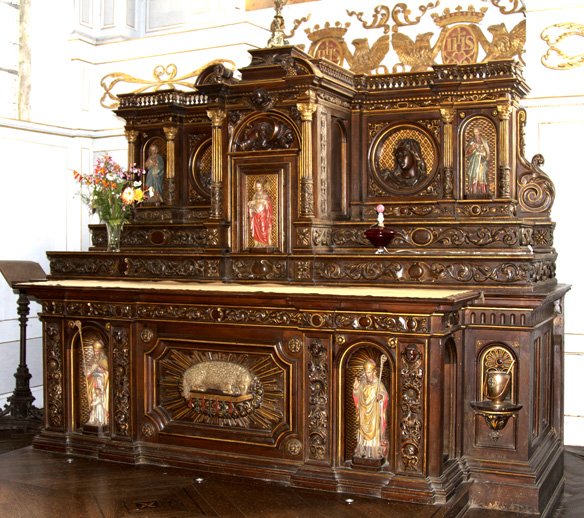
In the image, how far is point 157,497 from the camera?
4891mm

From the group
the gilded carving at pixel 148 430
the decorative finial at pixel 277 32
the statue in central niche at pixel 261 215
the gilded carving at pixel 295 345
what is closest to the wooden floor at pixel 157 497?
the gilded carving at pixel 148 430

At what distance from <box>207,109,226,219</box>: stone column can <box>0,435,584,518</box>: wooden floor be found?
2.21 metres

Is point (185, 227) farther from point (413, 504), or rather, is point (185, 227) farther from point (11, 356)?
point (413, 504)

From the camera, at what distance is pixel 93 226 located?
746 cm

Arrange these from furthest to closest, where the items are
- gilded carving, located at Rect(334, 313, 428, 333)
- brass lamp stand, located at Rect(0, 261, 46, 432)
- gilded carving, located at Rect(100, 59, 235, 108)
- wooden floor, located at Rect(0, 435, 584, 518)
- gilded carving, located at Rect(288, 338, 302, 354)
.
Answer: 1. gilded carving, located at Rect(100, 59, 235, 108)
2. brass lamp stand, located at Rect(0, 261, 46, 432)
3. gilded carving, located at Rect(288, 338, 302, 354)
4. gilded carving, located at Rect(334, 313, 428, 333)
5. wooden floor, located at Rect(0, 435, 584, 518)

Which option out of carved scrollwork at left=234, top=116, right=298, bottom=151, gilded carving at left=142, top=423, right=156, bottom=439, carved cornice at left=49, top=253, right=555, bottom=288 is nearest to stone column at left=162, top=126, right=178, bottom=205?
carved cornice at left=49, top=253, right=555, bottom=288

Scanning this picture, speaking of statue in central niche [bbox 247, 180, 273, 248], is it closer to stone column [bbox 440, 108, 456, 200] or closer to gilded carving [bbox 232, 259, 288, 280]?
gilded carving [bbox 232, 259, 288, 280]

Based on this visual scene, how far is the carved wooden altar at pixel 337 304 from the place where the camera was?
16.4 ft

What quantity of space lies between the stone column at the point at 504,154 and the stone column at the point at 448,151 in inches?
14.9

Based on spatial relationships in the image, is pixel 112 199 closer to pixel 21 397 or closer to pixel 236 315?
pixel 21 397

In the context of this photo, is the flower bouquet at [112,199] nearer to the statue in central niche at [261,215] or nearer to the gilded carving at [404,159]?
the statue in central niche at [261,215]

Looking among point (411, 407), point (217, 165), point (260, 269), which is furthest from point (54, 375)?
point (411, 407)

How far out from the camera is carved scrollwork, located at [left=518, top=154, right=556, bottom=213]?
6.05m

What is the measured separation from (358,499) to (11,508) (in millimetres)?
2157
